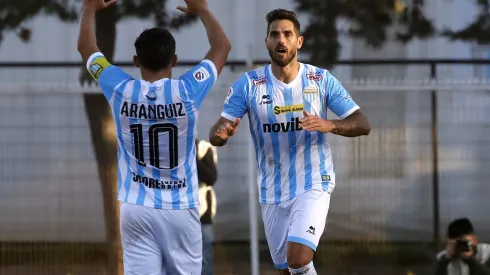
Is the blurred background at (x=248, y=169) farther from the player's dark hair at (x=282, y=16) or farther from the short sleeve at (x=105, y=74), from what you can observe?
the short sleeve at (x=105, y=74)

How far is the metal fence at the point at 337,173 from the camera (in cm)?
1020

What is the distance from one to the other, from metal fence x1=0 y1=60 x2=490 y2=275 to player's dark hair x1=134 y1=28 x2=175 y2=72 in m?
4.79

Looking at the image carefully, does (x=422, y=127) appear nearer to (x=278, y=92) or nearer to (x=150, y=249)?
(x=278, y=92)

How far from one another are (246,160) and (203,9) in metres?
4.95

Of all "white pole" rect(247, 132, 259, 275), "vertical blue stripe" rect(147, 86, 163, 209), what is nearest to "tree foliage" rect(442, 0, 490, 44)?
"white pole" rect(247, 132, 259, 275)

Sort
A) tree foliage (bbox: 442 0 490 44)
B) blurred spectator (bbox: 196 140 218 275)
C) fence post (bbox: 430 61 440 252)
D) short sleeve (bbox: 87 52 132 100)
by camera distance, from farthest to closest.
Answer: tree foliage (bbox: 442 0 490 44) < fence post (bbox: 430 61 440 252) < blurred spectator (bbox: 196 140 218 275) < short sleeve (bbox: 87 52 132 100)

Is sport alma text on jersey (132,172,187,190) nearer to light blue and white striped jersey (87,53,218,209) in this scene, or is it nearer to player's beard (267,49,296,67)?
light blue and white striped jersey (87,53,218,209)

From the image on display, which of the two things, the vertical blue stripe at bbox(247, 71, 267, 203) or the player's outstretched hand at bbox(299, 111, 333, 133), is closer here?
the player's outstretched hand at bbox(299, 111, 333, 133)

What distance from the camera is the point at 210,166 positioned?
9180mm

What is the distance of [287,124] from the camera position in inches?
263

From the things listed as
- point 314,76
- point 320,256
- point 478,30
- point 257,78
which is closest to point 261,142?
point 257,78

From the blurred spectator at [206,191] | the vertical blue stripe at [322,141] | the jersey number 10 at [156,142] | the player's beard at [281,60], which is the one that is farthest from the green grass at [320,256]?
the jersey number 10 at [156,142]

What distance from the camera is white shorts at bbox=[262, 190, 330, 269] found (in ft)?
21.2

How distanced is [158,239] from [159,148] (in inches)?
18.6
